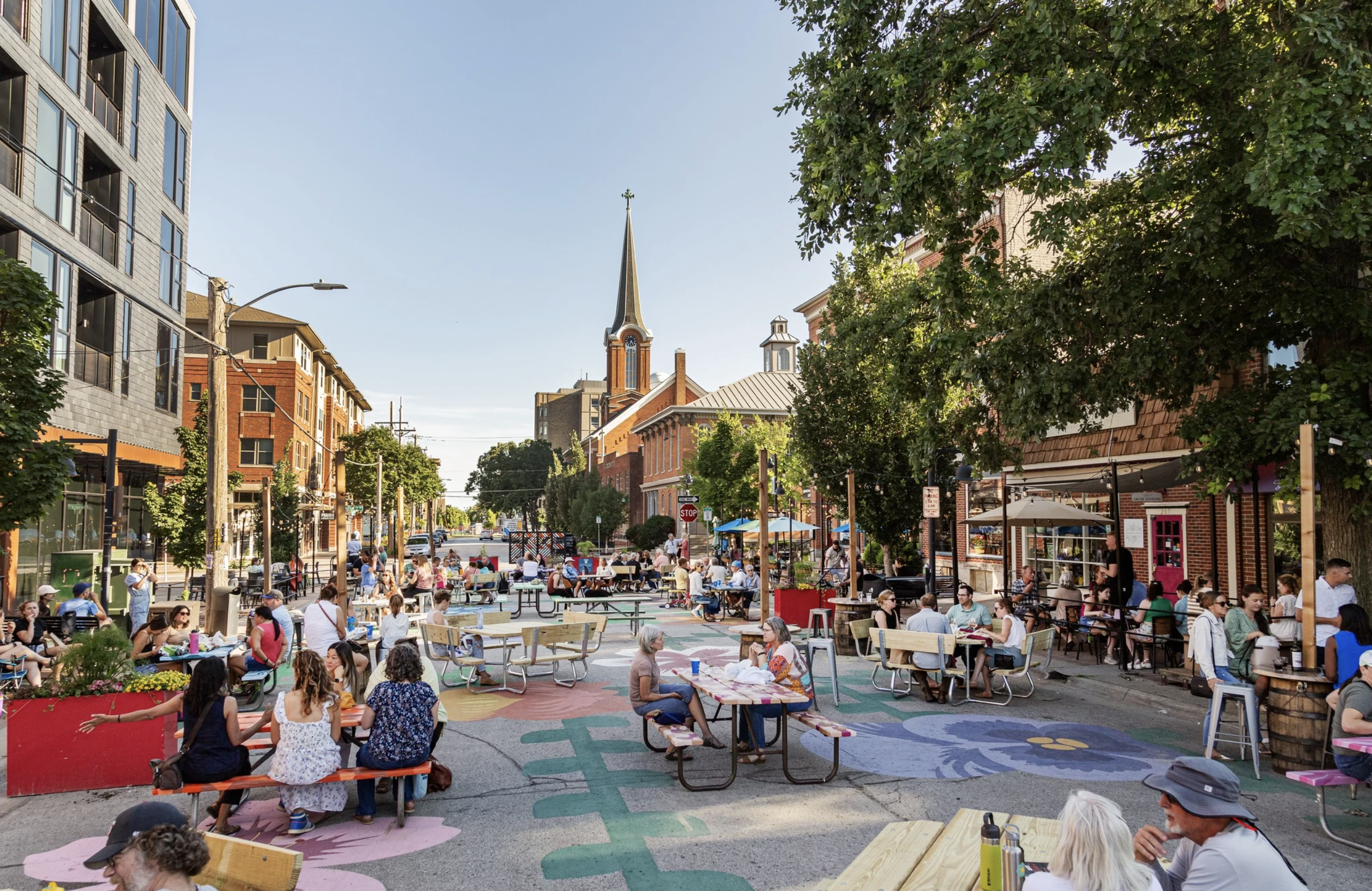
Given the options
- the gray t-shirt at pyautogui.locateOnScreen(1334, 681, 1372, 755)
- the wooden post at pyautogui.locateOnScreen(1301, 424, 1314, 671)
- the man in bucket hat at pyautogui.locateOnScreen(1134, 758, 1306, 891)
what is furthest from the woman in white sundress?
the wooden post at pyautogui.locateOnScreen(1301, 424, 1314, 671)

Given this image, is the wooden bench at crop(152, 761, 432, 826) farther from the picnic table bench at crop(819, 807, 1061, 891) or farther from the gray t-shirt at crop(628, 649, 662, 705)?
the picnic table bench at crop(819, 807, 1061, 891)

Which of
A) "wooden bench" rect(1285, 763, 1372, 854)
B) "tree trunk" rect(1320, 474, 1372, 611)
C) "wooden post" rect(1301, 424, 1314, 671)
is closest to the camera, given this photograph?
"wooden bench" rect(1285, 763, 1372, 854)

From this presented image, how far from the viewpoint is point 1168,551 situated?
18.1 m

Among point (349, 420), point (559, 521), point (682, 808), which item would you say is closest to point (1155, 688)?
point (682, 808)

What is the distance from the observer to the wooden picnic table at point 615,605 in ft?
62.6

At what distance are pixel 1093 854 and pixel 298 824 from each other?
5.59 m

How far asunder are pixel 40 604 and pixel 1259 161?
58.1ft

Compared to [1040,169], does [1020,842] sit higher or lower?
lower

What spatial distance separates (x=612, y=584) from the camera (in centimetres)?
2917

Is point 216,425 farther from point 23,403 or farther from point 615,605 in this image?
point 615,605

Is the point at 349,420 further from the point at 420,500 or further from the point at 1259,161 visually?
the point at 1259,161

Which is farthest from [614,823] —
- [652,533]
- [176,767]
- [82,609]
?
[652,533]

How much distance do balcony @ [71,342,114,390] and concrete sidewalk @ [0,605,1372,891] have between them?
1644 cm

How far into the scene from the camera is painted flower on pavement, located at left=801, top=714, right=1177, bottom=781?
26.7 ft
